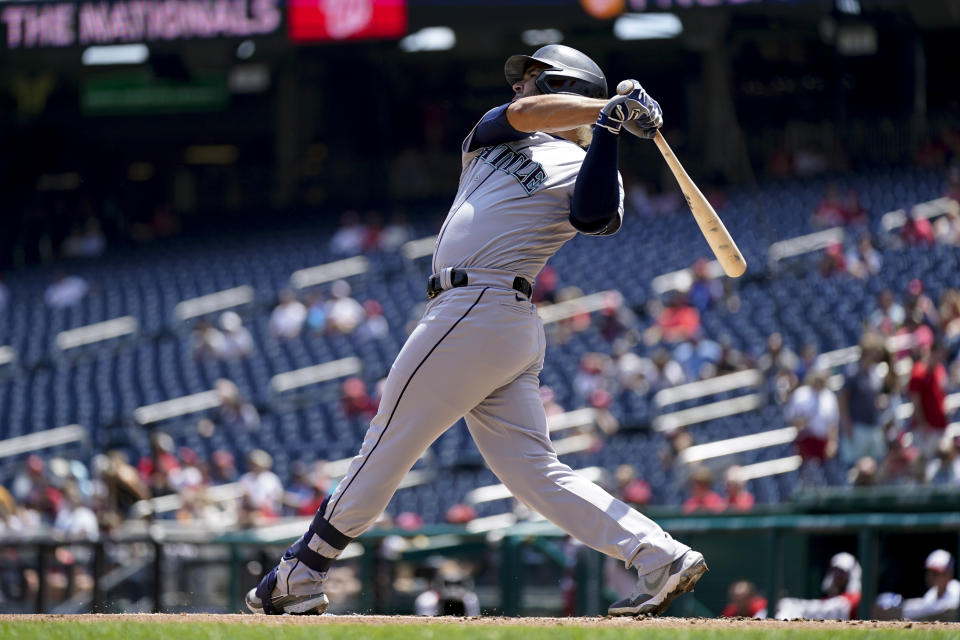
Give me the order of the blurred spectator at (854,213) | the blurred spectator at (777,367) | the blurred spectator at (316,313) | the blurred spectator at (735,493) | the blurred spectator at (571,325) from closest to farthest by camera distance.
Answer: the blurred spectator at (735,493) → the blurred spectator at (777,367) → the blurred spectator at (571,325) → the blurred spectator at (854,213) → the blurred spectator at (316,313)

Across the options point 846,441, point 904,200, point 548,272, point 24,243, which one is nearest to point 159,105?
point 24,243

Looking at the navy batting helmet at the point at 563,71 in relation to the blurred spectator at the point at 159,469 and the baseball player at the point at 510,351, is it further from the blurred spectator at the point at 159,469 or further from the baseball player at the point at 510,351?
the blurred spectator at the point at 159,469

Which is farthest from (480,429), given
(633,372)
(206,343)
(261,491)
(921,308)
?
(206,343)

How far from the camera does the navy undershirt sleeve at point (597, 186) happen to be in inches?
147

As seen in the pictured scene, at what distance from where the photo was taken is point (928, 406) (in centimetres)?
863

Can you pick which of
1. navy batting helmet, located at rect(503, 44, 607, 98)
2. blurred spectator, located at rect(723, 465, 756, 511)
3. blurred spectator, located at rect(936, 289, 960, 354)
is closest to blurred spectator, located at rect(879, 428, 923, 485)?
blurred spectator, located at rect(723, 465, 756, 511)

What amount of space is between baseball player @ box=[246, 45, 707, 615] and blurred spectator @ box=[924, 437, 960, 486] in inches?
174

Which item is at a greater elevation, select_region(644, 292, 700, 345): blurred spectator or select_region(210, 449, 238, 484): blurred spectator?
select_region(644, 292, 700, 345): blurred spectator

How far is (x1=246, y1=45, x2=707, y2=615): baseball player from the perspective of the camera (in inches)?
151

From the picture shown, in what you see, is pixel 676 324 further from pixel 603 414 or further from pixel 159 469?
pixel 159 469

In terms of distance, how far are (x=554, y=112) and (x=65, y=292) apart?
1539cm

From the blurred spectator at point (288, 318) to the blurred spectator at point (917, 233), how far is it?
603 cm

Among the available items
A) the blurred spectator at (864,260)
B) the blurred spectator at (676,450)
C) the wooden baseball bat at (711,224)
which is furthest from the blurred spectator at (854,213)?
the wooden baseball bat at (711,224)

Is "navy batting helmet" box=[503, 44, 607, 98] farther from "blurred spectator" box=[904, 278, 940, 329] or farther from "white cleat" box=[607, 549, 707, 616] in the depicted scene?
"blurred spectator" box=[904, 278, 940, 329]
